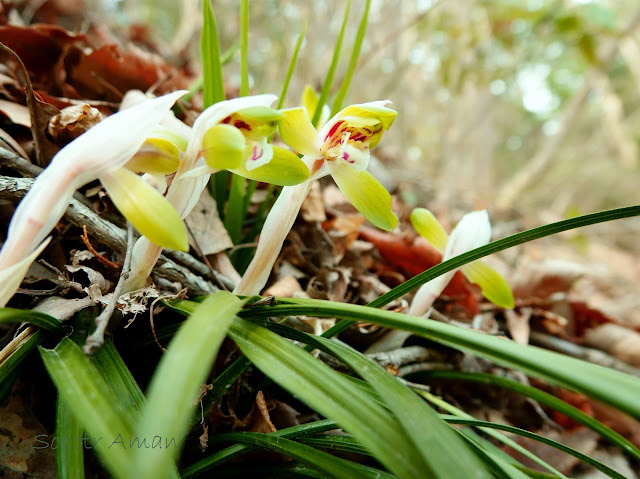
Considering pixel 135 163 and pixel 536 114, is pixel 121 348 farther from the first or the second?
pixel 536 114

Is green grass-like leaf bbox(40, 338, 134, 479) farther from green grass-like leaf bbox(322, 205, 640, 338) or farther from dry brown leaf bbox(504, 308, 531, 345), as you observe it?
dry brown leaf bbox(504, 308, 531, 345)

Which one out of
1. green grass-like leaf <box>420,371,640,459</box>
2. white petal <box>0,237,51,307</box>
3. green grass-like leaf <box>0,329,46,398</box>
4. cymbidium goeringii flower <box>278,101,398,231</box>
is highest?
cymbidium goeringii flower <box>278,101,398,231</box>

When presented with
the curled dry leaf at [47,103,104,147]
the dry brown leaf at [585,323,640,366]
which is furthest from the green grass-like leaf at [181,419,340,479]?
the dry brown leaf at [585,323,640,366]

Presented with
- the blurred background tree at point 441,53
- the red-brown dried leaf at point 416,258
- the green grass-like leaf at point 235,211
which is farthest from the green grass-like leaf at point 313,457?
the blurred background tree at point 441,53

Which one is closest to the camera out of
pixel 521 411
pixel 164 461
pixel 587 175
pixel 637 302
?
pixel 164 461

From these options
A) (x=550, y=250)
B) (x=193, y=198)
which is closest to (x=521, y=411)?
(x=193, y=198)

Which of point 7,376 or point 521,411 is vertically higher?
point 7,376

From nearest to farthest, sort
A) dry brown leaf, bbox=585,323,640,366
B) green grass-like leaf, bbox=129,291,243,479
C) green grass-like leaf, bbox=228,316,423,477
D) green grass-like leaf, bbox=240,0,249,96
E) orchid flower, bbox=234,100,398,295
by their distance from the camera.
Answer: green grass-like leaf, bbox=129,291,243,479 < green grass-like leaf, bbox=228,316,423,477 < orchid flower, bbox=234,100,398,295 < green grass-like leaf, bbox=240,0,249,96 < dry brown leaf, bbox=585,323,640,366

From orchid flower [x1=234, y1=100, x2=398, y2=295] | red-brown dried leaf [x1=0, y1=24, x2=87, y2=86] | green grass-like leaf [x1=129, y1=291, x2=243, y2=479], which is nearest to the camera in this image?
green grass-like leaf [x1=129, y1=291, x2=243, y2=479]
